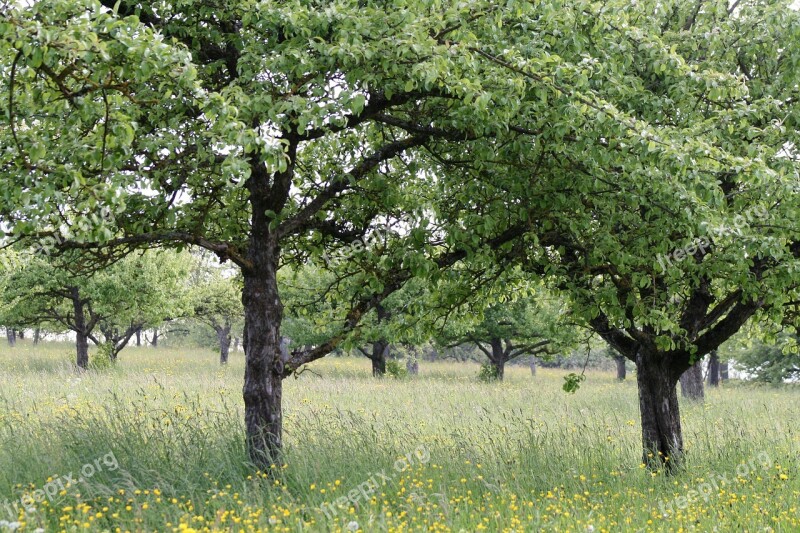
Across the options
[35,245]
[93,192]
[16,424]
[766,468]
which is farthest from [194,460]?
[766,468]

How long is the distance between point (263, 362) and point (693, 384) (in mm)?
18922

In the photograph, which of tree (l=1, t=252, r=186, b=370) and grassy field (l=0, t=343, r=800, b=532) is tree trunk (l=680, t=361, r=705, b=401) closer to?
grassy field (l=0, t=343, r=800, b=532)

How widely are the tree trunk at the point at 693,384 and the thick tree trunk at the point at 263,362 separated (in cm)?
1814

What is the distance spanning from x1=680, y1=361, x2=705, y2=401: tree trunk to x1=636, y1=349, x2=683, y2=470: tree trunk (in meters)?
13.7

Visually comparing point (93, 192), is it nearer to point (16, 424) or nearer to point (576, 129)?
point (576, 129)

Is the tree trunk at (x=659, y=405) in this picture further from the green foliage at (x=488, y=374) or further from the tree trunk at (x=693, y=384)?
the green foliage at (x=488, y=374)

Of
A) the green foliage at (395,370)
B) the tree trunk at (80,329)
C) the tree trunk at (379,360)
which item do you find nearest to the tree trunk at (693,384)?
the green foliage at (395,370)

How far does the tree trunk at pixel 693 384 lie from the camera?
72.0ft

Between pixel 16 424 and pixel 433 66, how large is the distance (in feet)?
29.2

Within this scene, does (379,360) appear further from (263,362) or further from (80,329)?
(263,362)

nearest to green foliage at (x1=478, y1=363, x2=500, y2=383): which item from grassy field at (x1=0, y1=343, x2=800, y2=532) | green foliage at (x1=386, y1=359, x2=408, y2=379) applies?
green foliage at (x1=386, y1=359, x2=408, y2=379)

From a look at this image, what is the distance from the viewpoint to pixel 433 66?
5.61m

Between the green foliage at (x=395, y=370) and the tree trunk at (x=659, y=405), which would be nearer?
the tree trunk at (x=659, y=405)

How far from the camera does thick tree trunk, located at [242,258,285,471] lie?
7.49 meters
